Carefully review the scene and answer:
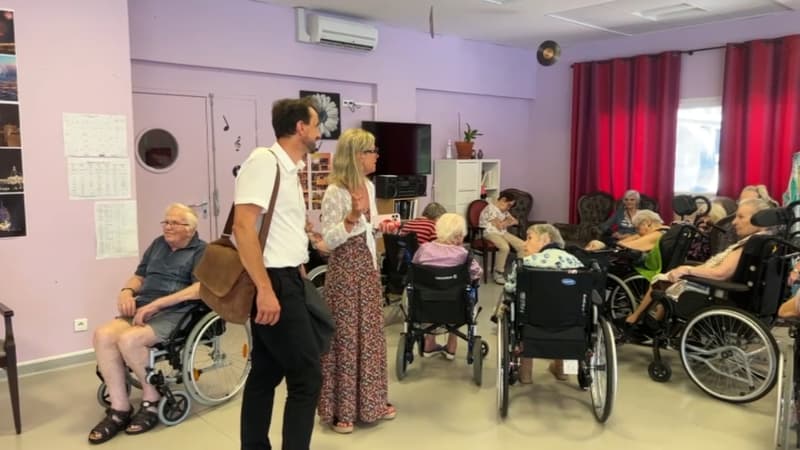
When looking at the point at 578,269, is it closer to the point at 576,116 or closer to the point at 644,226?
the point at 644,226

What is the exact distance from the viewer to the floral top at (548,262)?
2983 millimetres

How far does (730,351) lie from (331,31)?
392 centimetres

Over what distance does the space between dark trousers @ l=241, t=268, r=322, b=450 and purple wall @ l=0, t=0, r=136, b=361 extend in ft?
6.92

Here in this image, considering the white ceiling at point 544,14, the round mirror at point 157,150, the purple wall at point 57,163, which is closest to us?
the purple wall at point 57,163

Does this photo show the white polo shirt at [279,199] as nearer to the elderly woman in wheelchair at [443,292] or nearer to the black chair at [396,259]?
the elderly woman in wheelchair at [443,292]

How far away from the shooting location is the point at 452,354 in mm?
3920

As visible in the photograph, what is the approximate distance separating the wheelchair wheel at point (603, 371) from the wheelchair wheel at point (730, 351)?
0.56 metres

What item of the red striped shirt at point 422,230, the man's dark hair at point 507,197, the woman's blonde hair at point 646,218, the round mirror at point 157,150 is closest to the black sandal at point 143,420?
the red striped shirt at point 422,230

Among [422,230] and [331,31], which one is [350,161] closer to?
[422,230]

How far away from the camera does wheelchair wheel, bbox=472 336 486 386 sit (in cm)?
345

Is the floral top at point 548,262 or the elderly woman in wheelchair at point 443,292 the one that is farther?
the elderly woman in wheelchair at point 443,292

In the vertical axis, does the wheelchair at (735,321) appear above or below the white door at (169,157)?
below

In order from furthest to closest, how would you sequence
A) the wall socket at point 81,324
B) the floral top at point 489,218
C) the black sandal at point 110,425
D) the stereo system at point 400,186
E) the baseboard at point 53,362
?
1. the floral top at point 489,218
2. the stereo system at point 400,186
3. the wall socket at point 81,324
4. the baseboard at point 53,362
5. the black sandal at point 110,425

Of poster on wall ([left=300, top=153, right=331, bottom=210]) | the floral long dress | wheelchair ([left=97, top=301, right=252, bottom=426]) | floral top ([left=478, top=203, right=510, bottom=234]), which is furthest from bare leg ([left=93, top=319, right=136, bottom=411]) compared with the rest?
floral top ([left=478, top=203, right=510, bottom=234])
